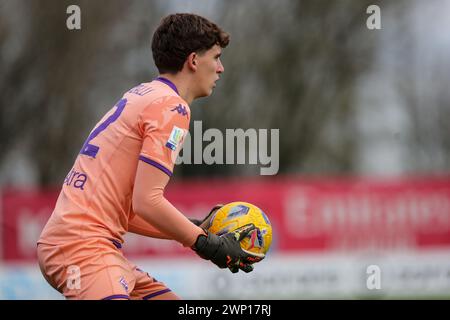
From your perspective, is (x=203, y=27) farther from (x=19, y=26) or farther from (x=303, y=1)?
(x=303, y=1)

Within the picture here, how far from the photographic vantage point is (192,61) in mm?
5012

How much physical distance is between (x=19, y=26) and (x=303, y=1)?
312 inches

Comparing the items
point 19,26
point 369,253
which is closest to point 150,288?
point 369,253

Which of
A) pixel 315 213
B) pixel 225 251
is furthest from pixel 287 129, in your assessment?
pixel 225 251

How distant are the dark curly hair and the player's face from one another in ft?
0.15

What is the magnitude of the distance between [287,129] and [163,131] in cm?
1821

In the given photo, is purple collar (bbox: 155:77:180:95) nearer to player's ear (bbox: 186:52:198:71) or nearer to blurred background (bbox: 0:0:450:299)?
player's ear (bbox: 186:52:198:71)

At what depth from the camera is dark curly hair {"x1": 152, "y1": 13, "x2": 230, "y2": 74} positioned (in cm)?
498

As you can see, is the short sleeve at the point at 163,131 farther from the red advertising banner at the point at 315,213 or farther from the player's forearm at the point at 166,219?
the red advertising banner at the point at 315,213

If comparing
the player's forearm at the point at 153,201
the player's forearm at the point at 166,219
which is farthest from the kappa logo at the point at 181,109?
the player's forearm at the point at 166,219

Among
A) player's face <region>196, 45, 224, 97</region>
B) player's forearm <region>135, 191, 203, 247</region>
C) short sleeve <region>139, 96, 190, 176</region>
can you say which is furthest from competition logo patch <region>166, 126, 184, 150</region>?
player's face <region>196, 45, 224, 97</region>

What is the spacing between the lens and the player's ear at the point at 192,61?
16.4 ft

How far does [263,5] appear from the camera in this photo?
2372 cm

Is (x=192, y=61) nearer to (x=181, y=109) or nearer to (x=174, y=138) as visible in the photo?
(x=181, y=109)
